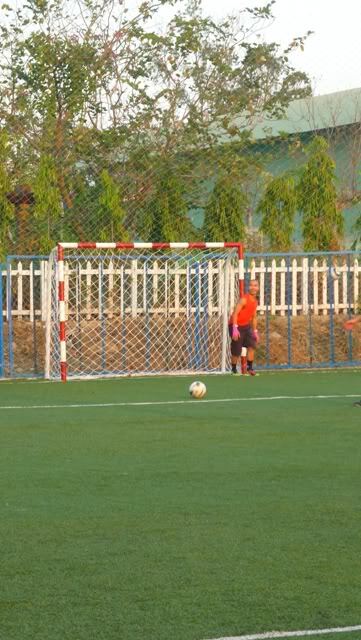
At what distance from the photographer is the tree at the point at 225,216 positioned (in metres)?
27.5

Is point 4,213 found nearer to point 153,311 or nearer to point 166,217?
point 153,311

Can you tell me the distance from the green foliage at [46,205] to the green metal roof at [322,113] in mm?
11958

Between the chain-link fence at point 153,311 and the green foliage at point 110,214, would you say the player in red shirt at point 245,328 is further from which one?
the green foliage at point 110,214

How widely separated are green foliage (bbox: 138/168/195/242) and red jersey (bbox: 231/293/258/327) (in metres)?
3.85

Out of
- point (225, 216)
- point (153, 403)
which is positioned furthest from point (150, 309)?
point (153, 403)

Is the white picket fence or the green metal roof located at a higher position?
the green metal roof

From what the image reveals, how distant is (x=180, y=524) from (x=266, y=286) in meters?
17.9

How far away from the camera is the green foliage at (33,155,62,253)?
25.7 meters

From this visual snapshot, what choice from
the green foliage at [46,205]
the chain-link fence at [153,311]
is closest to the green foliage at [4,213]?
the chain-link fence at [153,311]

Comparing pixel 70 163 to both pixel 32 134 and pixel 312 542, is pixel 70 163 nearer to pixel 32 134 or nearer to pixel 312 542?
pixel 32 134

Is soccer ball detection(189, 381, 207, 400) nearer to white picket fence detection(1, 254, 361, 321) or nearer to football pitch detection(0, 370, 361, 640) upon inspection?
football pitch detection(0, 370, 361, 640)

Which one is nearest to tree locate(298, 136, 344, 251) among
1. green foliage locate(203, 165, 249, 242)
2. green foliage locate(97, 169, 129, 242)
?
green foliage locate(203, 165, 249, 242)

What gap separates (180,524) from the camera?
852 centimetres

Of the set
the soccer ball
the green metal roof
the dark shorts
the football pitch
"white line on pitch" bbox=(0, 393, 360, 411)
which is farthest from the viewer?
the green metal roof
